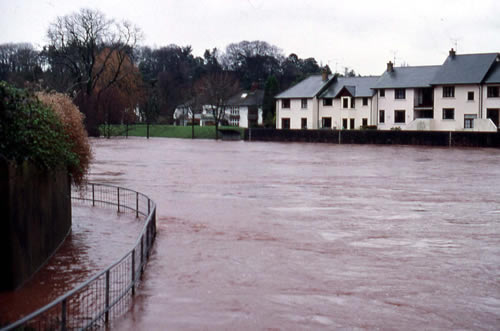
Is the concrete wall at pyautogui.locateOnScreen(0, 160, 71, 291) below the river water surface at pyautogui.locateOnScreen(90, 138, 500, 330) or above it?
above

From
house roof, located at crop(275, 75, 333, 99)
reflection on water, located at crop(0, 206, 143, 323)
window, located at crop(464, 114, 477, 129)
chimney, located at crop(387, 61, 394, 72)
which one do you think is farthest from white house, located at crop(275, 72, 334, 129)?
reflection on water, located at crop(0, 206, 143, 323)

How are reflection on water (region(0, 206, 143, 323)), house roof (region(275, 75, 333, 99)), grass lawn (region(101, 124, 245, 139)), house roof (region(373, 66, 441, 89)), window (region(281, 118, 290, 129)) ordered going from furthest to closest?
window (region(281, 118, 290, 129)) < grass lawn (region(101, 124, 245, 139)) < house roof (region(275, 75, 333, 99)) < house roof (region(373, 66, 441, 89)) < reflection on water (region(0, 206, 143, 323))

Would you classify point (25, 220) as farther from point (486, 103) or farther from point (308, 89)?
point (308, 89)

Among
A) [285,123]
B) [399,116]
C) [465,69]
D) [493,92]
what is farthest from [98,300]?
[285,123]

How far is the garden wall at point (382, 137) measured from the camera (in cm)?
6003

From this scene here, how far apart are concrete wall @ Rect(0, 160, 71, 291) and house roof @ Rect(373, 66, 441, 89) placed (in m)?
65.9

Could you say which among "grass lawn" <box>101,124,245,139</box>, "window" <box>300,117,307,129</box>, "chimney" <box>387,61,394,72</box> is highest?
"chimney" <box>387,61,394,72</box>

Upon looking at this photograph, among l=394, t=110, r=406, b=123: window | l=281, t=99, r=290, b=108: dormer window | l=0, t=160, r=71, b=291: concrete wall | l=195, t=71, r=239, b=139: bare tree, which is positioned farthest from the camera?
l=195, t=71, r=239, b=139: bare tree

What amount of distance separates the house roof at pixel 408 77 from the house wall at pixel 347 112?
10.2 feet

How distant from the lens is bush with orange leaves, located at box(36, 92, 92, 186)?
51.5 feet

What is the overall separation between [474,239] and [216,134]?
69.0m

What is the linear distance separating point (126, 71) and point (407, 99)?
3896 cm

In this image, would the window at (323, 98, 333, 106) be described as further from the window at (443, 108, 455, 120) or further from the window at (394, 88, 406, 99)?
the window at (443, 108, 455, 120)

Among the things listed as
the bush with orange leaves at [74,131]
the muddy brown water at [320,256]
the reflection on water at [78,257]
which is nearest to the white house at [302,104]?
the muddy brown water at [320,256]
